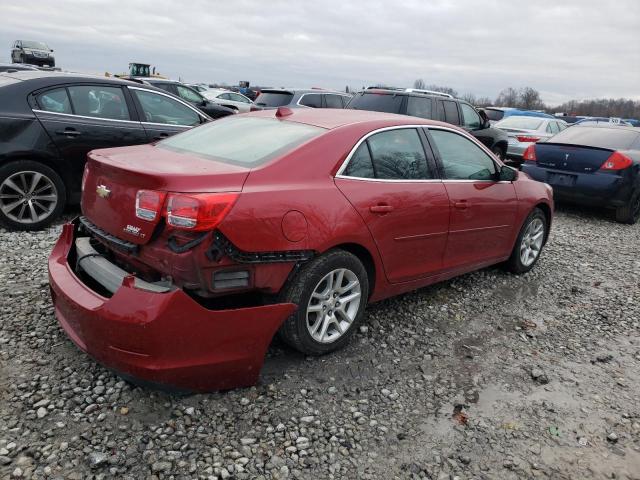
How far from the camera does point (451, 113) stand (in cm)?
1066

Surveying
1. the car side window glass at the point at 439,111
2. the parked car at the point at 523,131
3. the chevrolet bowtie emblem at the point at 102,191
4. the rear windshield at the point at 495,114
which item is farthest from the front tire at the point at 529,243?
the rear windshield at the point at 495,114

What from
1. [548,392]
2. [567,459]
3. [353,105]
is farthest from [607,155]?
[567,459]

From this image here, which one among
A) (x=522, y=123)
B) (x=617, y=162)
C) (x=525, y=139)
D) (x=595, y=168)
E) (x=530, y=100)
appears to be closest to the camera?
(x=617, y=162)

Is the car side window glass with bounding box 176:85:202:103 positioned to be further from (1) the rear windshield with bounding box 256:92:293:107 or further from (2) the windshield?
(2) the windshield

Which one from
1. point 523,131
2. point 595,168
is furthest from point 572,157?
point 523,131

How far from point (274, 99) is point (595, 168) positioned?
7.75 metres

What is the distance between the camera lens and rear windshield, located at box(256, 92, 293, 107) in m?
13.0

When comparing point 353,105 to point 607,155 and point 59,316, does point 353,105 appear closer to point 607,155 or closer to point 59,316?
point 607,155

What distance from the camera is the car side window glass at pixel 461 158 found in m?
4.18

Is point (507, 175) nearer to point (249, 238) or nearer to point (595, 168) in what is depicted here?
point (249, 238)

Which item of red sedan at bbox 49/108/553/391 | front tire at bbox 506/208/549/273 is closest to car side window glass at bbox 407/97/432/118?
front tire at bbox 506/208/549/273

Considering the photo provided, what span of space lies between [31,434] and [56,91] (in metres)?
4.17

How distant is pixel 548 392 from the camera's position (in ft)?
10.9

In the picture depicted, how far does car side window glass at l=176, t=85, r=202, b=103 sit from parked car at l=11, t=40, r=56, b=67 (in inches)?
814
